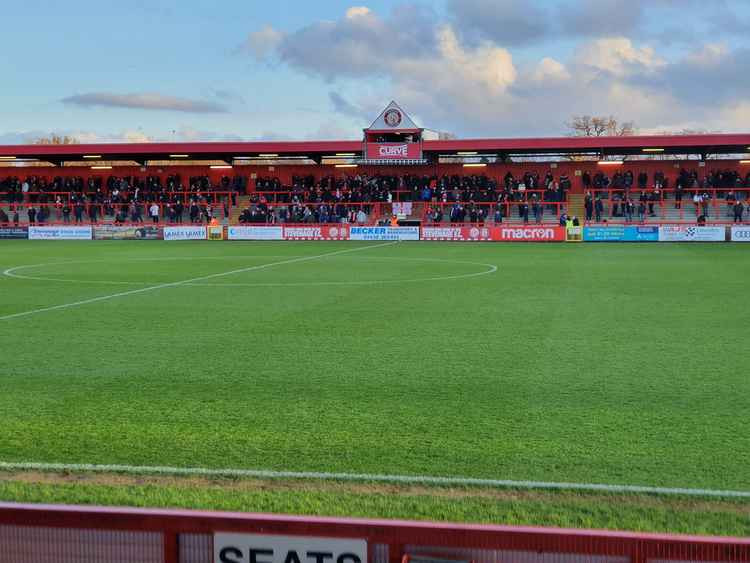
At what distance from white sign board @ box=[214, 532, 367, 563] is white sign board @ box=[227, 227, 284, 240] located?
40.5 metres

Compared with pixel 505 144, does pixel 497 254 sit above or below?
below

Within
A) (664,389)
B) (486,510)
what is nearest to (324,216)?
(664,389)

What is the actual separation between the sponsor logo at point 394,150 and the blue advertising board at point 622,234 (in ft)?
41.2

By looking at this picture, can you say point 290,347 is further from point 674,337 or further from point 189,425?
point 674,337

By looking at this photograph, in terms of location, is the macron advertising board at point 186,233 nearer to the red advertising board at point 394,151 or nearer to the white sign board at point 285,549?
the red advertising board at point 394,151

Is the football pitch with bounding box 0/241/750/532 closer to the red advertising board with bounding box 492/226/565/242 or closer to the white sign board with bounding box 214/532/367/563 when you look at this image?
the white sign board with bounding box 214/532/367/563

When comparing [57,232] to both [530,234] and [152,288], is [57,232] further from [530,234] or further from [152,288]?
[152,288]

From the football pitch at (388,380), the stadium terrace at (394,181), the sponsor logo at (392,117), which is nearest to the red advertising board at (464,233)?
the stadium terrace at (394,181)

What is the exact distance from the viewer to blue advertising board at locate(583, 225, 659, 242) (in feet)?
130

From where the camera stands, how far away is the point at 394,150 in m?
48.3

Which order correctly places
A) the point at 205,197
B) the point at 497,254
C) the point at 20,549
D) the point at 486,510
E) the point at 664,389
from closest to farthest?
the point at 20,549, the point at 486,510, the point at 664,389, the point at 497,254, the point at 205,197

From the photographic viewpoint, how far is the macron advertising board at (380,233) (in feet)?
140

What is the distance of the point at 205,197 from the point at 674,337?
44912mm

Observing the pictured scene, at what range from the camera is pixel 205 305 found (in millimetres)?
14836
